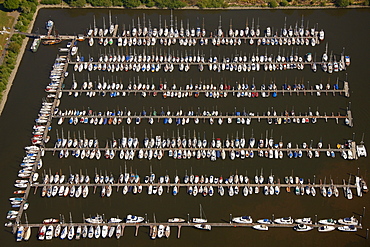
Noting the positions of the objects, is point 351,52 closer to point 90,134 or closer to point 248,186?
point 248,186

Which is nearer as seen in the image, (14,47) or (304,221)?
(304,221)

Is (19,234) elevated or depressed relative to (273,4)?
depressed

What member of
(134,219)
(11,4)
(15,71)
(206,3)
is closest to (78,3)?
(11,4)

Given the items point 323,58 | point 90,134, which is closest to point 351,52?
point 323,58

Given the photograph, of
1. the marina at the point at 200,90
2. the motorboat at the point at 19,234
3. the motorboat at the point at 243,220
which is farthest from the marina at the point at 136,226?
the marina at the point at 200,90

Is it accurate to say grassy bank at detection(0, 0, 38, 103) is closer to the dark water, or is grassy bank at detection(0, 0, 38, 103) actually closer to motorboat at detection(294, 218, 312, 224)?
the dark water

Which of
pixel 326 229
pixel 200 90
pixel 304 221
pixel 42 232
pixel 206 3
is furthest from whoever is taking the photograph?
pixel 206 3

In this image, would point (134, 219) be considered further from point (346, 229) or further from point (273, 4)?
point (273, 4)

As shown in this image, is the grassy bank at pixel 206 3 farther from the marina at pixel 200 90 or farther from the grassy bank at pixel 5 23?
the marina at pixel 200 90
